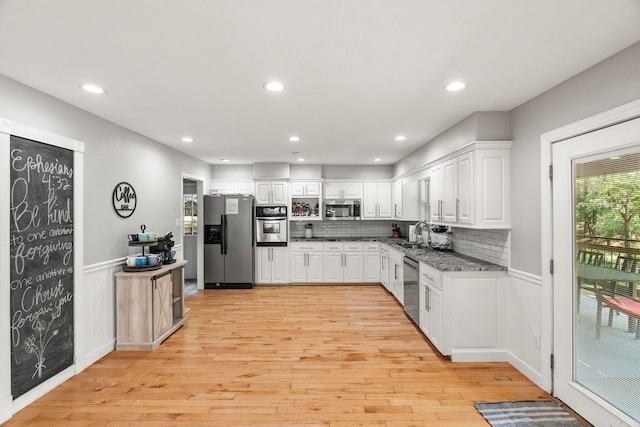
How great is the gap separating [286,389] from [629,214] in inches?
109

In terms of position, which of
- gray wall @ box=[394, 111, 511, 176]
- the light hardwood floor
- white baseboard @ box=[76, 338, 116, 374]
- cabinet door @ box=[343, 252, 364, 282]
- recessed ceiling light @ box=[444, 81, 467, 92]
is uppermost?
recessed ceiling light @ box=[444, 81, 467, 92]

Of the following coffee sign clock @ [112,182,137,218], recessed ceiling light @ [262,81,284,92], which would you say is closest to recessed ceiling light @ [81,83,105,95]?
coffee sign clock @ [112,182,137,218]

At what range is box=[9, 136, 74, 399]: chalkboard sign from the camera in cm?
232

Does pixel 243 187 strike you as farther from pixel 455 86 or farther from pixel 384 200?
pixel 455 86

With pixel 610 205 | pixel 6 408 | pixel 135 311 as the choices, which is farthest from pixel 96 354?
pixel 610 205

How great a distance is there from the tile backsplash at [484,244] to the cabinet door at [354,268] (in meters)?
2.31

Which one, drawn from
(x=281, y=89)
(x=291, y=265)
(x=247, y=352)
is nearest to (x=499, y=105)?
(x=281, y=89)

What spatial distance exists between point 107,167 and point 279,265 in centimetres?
365

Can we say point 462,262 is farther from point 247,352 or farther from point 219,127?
point 219,127

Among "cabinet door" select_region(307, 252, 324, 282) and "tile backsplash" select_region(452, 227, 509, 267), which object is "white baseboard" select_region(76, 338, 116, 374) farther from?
"tile backsplash" select_region(452, 227, 509, 267)

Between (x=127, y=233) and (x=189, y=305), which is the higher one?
(x=127, y=233)

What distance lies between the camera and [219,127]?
3.70 m

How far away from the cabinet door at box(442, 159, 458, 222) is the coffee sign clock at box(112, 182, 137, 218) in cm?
386

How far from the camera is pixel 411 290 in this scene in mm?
4090
